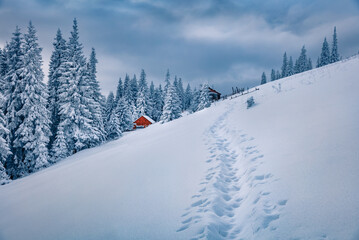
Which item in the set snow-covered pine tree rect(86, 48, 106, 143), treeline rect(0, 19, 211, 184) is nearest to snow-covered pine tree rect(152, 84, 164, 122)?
snow-covered pine tree rect(86, 48, 106, 143)

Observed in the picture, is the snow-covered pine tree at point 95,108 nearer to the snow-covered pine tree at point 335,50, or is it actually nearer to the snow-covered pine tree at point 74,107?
the snow-covered pine tree at point 74,107

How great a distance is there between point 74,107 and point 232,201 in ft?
73.0

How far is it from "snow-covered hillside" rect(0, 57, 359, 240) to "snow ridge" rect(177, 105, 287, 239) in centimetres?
3

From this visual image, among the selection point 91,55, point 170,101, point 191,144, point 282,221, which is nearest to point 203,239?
point 282,221

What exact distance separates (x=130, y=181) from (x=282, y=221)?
497 cm

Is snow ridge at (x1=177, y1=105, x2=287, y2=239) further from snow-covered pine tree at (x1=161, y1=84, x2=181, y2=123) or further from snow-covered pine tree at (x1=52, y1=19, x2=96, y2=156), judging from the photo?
snow-covered pine tree at (x1=161, y1=84, x2=181, y2=123)

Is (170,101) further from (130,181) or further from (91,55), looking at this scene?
(130,181)

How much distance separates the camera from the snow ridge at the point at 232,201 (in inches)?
160

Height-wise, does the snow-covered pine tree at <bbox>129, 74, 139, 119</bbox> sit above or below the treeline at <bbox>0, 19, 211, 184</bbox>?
above

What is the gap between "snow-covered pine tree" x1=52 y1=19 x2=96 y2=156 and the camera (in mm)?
21219

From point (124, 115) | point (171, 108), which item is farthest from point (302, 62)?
point (124, 115)

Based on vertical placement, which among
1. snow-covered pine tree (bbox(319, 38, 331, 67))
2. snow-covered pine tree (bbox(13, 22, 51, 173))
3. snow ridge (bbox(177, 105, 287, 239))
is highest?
snow-covered pine tree (bbox(319, 38, 331, 67))

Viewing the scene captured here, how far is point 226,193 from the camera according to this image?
219 inches

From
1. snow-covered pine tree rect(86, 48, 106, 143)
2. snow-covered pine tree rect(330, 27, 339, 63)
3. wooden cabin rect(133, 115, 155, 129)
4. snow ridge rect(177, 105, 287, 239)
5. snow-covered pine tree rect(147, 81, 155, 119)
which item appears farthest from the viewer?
snow-covered pine tree rect(147, 81, 155, 119)
